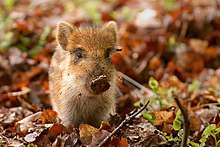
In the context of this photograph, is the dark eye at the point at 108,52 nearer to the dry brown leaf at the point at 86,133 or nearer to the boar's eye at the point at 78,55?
the boar's eye at the point at 78,55

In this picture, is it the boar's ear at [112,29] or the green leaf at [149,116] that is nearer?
the green leaf at [149,116]

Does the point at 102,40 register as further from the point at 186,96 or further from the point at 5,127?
the point at 186,96

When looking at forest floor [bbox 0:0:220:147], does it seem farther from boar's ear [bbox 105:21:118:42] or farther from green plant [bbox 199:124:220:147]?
boar's ear [bbox 105:21:118:42]

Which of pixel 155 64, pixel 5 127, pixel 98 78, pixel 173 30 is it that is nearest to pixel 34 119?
pixel 5 127

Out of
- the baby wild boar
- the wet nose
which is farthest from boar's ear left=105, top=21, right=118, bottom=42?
the wet nose

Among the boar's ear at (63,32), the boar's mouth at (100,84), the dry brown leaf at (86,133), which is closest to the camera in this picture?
the dry brown leaf at (86,133)

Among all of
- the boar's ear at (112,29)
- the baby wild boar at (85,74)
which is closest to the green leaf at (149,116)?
the baby wild boar at (85,74)

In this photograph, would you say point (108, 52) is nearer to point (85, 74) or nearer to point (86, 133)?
point (85, 74)
